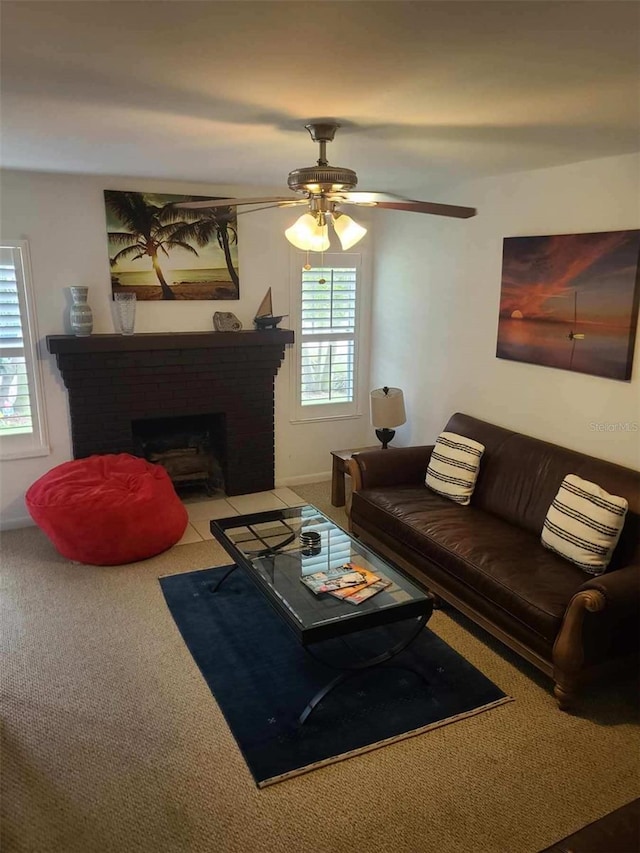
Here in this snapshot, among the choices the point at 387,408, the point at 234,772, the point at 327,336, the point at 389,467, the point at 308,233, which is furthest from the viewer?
the point at 327,336

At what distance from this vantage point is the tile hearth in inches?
174

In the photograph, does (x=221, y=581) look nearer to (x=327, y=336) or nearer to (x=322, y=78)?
(x=327, y=336)

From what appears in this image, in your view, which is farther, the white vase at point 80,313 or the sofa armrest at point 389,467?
the white vase at point 80,313

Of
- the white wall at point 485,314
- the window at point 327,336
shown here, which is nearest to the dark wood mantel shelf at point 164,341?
the window at point 327,336

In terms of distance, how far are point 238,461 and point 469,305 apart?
85.3 inches

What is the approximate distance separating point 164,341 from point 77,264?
773 mm

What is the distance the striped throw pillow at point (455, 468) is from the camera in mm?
3721

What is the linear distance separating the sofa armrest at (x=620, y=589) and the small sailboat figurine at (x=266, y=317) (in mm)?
3048

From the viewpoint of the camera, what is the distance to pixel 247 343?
4656mm

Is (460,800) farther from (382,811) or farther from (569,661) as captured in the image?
(569,661)

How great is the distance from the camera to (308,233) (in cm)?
269

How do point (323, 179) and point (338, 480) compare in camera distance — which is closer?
point (323, 179)

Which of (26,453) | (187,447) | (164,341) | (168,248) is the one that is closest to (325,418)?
(187,447)

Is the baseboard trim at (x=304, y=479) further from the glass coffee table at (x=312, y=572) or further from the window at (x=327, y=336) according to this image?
the glass coffee table at (x=312, y=572)
